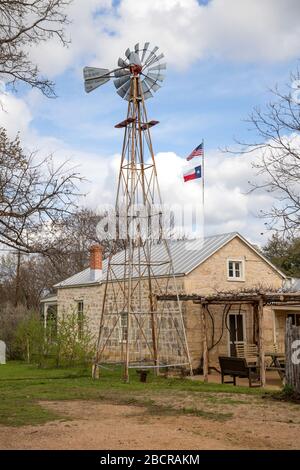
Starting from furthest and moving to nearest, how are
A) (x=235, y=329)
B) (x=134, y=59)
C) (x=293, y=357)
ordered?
(x=235, y=329) → (x=134, y=59) → (x=293, y=357)

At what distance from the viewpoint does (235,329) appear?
21547 mm

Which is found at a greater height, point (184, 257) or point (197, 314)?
point (184, 257)

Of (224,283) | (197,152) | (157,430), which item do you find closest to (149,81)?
(197,152)

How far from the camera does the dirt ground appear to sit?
308 inches

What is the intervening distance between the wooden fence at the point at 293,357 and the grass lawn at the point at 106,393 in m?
1.16

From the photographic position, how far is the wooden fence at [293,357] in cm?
1242

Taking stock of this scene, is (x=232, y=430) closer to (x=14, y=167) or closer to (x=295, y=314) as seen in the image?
(x=14, y=167)

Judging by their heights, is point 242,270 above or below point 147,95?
below

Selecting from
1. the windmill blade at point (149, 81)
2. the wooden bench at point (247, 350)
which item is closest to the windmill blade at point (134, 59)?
the windmill blade at point (149, 81)

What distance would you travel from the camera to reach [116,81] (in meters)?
17.8

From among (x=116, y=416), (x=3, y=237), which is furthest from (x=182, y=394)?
(x=3, y=237)

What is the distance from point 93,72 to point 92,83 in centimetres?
36

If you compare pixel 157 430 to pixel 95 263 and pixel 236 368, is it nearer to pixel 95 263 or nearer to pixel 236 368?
A: pixel 236 368
